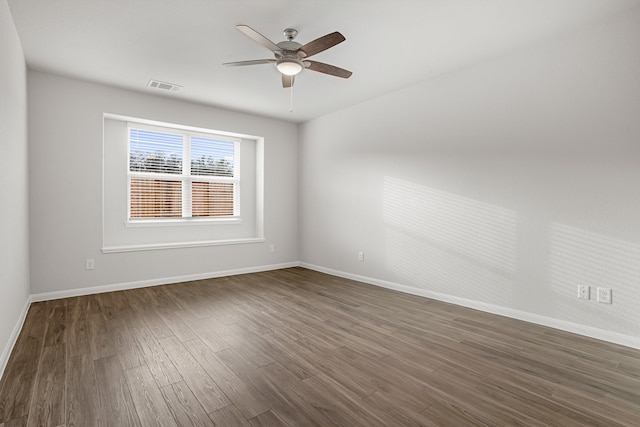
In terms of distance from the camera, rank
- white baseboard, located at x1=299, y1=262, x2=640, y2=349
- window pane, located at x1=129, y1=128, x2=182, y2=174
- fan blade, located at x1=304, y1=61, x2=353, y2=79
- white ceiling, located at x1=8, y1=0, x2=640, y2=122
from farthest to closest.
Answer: window pane, located at x1=129, y1=128, x2=182, y2=174
fan blade, located at x1=304, y1=61, x2=353, y2=79
white baseboard, located at x1=299, y1=262, x2=640, y2=349
white ceiling, located at x1=8, y1=0, x2=640, y2=122

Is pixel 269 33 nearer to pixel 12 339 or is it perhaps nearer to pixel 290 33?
pixel 290 33

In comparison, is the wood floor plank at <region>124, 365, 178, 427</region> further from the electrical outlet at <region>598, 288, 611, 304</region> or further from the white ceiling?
the electrical outlet at <region>598, 288, 611, 304</region>

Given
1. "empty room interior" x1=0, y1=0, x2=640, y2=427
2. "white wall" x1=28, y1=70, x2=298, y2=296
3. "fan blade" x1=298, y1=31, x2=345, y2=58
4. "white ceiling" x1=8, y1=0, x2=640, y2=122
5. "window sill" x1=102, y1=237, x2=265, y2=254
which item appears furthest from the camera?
"window sill" x1=102, y1=237, x2=265, y2=254

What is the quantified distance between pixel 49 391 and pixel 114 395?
400 mm

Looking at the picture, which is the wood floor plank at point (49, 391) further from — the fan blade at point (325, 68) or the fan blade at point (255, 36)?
the fan blade at point (325, 68)

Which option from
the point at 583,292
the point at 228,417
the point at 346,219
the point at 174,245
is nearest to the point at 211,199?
the point at 174,245

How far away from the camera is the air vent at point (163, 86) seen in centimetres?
389

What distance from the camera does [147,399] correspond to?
1.77m

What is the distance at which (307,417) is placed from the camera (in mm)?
1626

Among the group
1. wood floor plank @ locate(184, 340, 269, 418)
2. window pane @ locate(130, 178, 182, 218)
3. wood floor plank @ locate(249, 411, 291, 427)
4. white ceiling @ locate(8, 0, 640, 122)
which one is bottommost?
wood floor plank @ locate(184, 340, 269, 418)

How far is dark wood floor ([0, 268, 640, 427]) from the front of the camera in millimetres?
1653

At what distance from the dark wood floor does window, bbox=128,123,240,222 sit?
1.75 m

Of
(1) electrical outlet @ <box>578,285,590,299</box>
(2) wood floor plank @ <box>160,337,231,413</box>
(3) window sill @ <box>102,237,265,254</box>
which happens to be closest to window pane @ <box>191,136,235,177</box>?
(3) window sill @ <box>102,237,265,254</box>

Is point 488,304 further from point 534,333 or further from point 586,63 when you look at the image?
point 586,63
